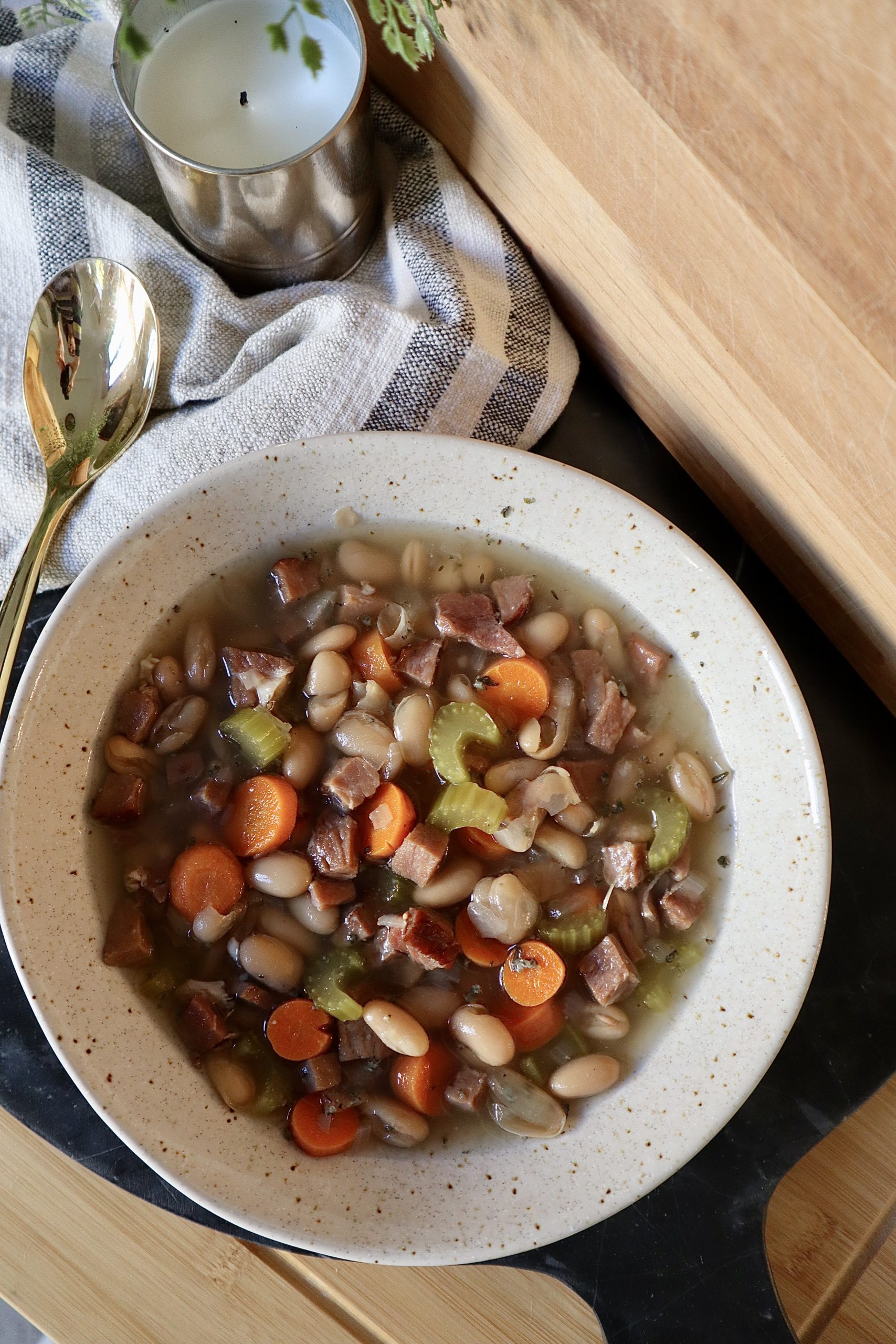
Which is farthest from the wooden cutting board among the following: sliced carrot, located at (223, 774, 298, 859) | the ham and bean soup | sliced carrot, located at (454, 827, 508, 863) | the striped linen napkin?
sliced carrot, located at (223, 774, 298, 859)

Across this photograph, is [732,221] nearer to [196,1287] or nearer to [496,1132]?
[496,1132]

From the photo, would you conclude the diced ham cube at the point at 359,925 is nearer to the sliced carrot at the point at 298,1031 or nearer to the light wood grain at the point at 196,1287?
the sliced carrot at the point at 298,1031

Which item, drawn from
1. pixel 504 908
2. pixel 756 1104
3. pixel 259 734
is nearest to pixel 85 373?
pixel 259 734

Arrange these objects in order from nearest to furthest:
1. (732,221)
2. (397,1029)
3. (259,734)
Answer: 1. (732,221)
2. (397,1029)
3. (259,734)

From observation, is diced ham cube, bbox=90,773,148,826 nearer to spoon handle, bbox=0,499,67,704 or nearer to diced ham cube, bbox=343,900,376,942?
spoon handle, bbox=0,499,67,704

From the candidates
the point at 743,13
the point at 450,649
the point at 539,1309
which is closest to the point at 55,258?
the point at 450,649
